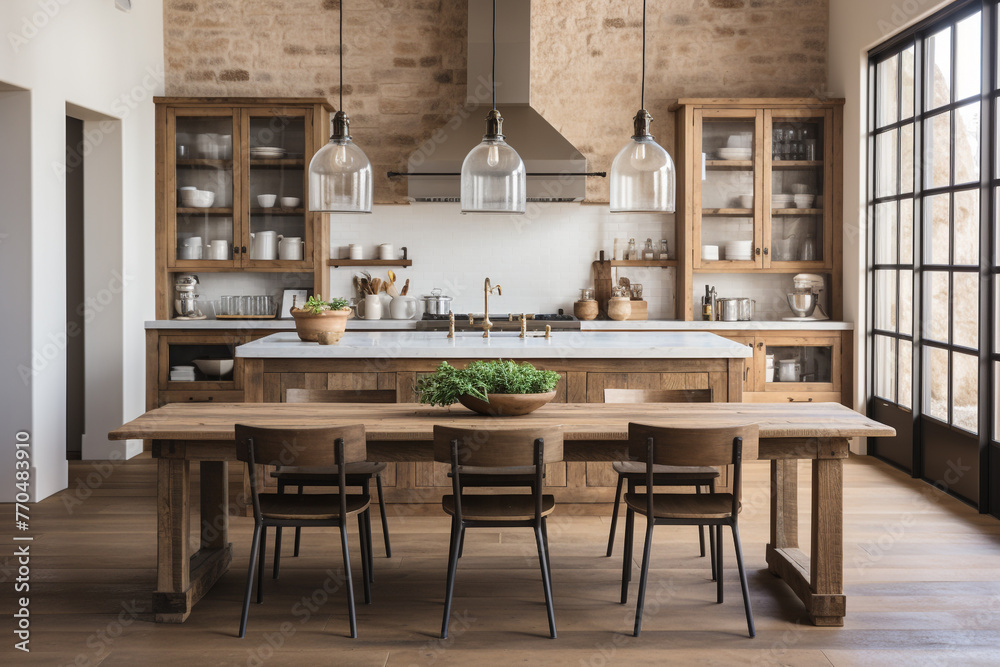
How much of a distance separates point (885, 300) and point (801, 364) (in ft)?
2.62

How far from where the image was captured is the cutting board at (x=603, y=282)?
760cm

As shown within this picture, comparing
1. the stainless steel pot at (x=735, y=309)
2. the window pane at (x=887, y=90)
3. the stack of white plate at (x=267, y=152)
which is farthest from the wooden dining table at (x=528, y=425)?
the stack of white plate at (x=267, y=152)

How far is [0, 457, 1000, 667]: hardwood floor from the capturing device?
3.17 metres

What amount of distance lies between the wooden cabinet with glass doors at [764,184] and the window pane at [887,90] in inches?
16.7

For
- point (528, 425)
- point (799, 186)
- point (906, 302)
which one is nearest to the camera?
point (528, 425)

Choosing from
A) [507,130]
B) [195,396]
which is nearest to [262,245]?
[195,396]

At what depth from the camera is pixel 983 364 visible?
505 centimetres

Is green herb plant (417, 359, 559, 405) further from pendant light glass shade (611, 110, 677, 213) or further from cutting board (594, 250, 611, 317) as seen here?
cutting board (594, 250, 611, 317)

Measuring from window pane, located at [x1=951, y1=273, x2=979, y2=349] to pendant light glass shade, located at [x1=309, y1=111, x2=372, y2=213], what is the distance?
3768 millimetres

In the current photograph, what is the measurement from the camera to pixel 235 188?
7047 millimetres

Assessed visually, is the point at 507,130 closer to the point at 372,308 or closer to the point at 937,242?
the point at 372,308

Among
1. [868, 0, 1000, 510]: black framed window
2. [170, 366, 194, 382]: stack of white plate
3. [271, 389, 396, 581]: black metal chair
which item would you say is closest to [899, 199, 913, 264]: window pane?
[868, 0, 1000, 510]: black framed window

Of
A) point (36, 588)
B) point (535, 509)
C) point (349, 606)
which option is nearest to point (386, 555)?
point (349, 606)

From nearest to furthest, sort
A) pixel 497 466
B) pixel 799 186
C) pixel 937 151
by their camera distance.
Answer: pixel 497 466
pixel 937 151
pixel 799 186
